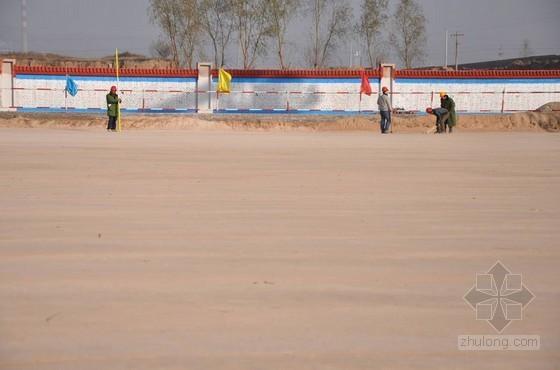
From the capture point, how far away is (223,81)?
3266 centimetres

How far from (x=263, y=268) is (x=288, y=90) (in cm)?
3016

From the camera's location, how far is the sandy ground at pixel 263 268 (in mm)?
3145

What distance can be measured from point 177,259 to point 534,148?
12201 millimetres

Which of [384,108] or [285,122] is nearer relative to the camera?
[384,108]

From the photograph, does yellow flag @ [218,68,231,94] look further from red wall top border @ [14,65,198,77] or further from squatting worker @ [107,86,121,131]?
squatting worker @ [107,86,121,131]

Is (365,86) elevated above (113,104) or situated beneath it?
elevated above

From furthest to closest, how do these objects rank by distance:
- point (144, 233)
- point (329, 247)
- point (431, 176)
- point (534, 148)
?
1. point (534, 148)
2. point (431, 176)
3. point (144, 233)
4. point (329, 247)

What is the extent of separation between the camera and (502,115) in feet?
104

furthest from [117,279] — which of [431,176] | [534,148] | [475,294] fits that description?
[534,148]

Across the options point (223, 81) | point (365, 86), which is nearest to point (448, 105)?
point (365, 86)

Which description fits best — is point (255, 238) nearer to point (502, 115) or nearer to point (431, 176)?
point (431, 176)

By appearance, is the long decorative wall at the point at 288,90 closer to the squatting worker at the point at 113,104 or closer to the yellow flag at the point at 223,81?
the yellow flag at the point at 223,81

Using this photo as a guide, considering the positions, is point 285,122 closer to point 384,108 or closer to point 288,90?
point 288,90

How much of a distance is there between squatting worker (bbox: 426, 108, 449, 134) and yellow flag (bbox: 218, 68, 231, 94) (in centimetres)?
1243
